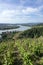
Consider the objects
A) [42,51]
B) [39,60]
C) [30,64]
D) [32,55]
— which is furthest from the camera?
[42,51]

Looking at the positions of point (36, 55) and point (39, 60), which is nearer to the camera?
point (39, 60)

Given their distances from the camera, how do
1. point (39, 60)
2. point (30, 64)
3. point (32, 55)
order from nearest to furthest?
point (30, 64), point (39, 60), point (32, 55)

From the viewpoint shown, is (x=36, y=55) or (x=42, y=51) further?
(x=42, y=51)

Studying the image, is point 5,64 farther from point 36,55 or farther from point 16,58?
point 36,55

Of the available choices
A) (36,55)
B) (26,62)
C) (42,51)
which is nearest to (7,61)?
(26,62)

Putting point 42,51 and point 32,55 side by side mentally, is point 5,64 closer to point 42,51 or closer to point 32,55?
point 32,55

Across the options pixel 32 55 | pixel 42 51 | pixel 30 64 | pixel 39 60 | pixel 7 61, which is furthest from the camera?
pixel 42 51

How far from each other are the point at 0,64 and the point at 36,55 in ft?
11.7

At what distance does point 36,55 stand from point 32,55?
561 mm

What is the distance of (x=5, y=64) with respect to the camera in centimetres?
1076

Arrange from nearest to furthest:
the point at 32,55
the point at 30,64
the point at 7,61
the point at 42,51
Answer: the point at 30,64 < the point at 7,61 < the point at 32,55 < the point at 42,51

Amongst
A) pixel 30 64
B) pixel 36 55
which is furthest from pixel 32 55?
pixel 30 64

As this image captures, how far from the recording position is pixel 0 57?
42.2 ft

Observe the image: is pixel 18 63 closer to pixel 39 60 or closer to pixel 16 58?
pixel 16 58
